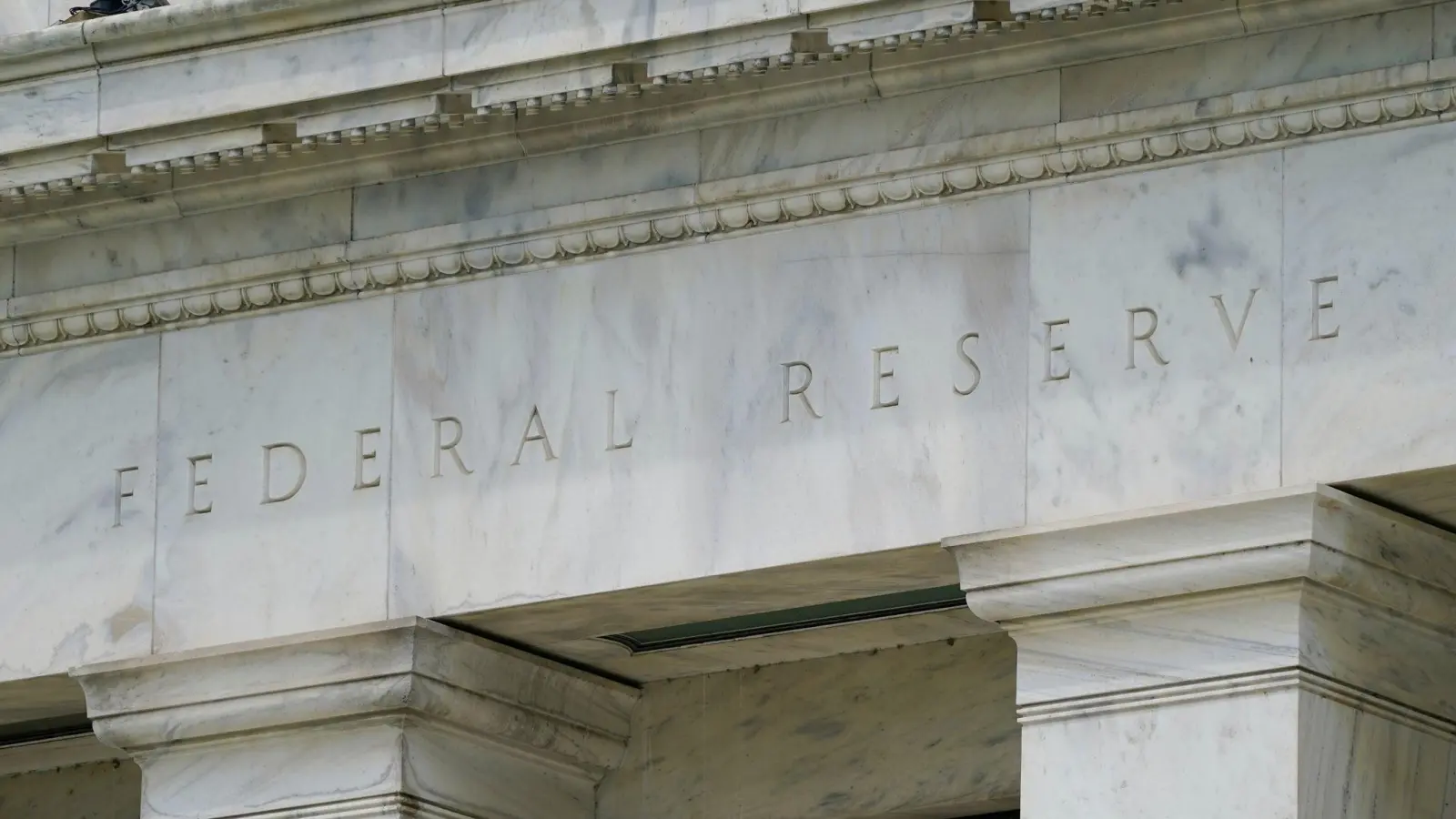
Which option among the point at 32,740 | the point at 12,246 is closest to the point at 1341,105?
the point at 12,246

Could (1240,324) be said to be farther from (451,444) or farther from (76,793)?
(76,793)

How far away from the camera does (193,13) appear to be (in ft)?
61.4

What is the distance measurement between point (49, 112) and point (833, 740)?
5040mm

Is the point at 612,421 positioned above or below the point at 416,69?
below

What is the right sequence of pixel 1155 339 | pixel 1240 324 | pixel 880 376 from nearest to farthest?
pixel 1240 324 < pixel 1155 339 < pixel 880 376

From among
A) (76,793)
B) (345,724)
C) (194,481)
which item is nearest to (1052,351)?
(345,724)

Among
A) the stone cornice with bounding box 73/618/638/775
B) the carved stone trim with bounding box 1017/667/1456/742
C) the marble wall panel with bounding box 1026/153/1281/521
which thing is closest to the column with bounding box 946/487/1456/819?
the carved stone trim with bounding box 1017/667/1456/742

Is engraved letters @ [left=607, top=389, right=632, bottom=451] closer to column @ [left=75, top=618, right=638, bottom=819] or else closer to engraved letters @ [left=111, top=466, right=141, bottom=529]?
column @ [left=75, top=618, right=638, bottom=819]

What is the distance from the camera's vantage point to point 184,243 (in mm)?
19109

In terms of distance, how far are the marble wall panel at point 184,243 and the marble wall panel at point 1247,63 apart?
157 inches

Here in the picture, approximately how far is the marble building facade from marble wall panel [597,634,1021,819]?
0.08ft

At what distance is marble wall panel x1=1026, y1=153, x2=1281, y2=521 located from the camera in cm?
1606

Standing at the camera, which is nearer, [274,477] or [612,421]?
[612,421]

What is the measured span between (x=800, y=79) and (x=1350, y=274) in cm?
289
